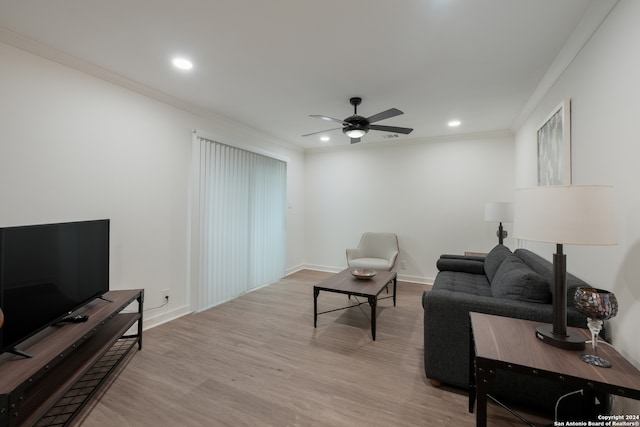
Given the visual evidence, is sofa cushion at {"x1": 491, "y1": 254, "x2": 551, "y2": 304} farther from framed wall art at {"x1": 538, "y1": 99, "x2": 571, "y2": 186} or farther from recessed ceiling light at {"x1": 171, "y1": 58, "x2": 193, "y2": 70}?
recessed ceiling light at {"x1": 171, "y1": 58, "x2": 193, "y2": 70}

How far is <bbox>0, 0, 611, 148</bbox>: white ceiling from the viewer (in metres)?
1.79

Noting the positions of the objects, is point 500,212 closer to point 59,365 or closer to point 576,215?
point 576,215

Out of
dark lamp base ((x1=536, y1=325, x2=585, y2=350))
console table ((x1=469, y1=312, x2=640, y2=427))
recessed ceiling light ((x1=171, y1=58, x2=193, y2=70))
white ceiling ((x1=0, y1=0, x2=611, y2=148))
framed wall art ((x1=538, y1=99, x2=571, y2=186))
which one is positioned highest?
recessed ceiling light ((x1=171, y1=58, x2=193, y2=70))

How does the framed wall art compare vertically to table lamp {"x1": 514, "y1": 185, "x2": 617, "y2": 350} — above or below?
above

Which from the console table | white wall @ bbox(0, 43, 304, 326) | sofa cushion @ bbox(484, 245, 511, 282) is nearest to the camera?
the console table

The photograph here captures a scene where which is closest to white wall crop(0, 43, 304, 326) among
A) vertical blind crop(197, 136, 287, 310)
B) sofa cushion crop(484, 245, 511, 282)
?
vertical blind crop(197, 136, 287, 310)

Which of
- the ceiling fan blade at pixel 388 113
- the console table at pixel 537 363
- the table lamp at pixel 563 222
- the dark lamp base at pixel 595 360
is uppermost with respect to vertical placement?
the ceiling fan blade at pixel 388 113

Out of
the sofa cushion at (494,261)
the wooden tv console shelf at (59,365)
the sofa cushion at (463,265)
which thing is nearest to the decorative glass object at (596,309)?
the sofa cushion at (494,261)

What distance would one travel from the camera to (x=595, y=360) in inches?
49.3

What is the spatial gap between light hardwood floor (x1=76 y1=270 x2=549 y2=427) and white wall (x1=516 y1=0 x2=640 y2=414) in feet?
3.17

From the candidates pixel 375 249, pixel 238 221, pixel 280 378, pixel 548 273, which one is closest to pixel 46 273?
A: pixel 280 378

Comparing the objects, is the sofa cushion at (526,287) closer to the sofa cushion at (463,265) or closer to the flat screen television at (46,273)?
the sofa cushion at (463,265)

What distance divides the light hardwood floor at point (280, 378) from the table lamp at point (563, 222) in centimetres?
77

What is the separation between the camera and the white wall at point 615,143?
55.5 inches
